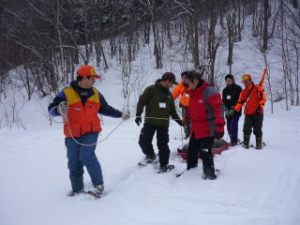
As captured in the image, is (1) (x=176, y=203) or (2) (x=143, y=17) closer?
(1) (x=176, y=203)

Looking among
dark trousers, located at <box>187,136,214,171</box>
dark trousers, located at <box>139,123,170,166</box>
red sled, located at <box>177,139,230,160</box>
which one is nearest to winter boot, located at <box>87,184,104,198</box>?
dark trousers, located at <box>139,123,170,166</box>

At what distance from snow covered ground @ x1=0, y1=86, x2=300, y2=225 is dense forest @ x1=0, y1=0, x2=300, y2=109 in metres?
13.2

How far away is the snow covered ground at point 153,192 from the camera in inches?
162

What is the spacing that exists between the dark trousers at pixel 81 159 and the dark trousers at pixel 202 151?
1.64 metres

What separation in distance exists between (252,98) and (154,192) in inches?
149

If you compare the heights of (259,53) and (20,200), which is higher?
(259,53)

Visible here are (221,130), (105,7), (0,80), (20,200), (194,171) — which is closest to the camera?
(20,200)

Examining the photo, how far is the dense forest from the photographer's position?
862 inches

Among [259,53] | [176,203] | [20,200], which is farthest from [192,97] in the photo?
[259,53]

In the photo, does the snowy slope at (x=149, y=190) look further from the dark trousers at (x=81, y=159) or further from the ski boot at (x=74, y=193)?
the dark trousers at (x=81, y=159)

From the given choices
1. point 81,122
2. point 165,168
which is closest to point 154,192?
point 165,168

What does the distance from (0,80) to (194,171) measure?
79.3 feet

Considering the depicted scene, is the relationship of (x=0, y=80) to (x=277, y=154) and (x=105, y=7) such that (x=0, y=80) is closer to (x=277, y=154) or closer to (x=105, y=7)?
(x=105, y=7)

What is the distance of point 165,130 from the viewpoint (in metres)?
6.01
